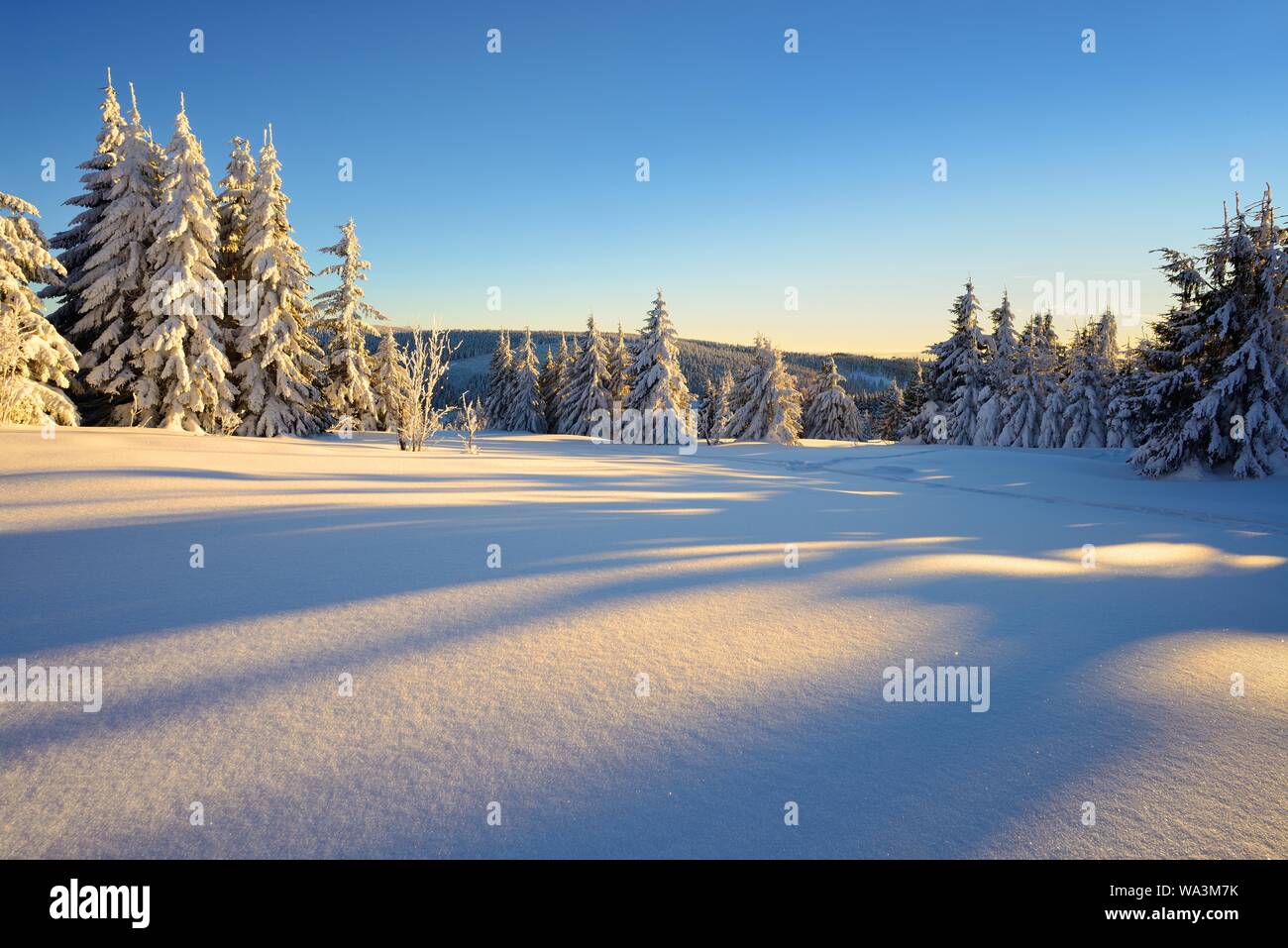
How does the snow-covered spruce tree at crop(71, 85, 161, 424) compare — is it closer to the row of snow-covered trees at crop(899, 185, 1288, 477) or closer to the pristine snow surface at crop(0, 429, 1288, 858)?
the pristine snow surface at crop(0, 429, 1288, 858)

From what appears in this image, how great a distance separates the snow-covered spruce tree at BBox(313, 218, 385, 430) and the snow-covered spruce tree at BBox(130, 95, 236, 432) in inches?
296

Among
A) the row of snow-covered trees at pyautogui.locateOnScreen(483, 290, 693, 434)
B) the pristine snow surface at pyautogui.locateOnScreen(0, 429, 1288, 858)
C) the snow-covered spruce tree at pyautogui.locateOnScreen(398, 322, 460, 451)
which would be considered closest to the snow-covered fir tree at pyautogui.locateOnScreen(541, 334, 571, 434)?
the row of snow-covered trees at pyautogui.locateOnScreen(483, 290, 693, 434)

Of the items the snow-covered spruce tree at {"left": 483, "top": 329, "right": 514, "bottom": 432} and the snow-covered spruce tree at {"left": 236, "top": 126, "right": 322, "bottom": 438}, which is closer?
the snow-covered spruce tree at {"left": 236, "top": 126, "right": 322, "bottom": 438}

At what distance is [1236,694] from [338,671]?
476 centimetres

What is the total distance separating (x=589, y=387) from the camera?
1858 inches

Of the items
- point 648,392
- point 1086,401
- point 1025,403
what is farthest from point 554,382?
point 1086,401

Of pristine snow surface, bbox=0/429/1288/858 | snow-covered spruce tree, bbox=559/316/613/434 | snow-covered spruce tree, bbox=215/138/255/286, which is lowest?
pristine snow surface, bbox=0/429/1288/858

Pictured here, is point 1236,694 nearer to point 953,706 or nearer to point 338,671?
point 953,706

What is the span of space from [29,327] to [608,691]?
928 inches

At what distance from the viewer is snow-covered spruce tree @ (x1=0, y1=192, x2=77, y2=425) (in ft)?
52.7

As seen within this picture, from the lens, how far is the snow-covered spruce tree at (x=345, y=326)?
2853 centimetres

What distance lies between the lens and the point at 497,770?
2250mm

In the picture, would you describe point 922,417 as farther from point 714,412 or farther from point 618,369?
point 618,369
